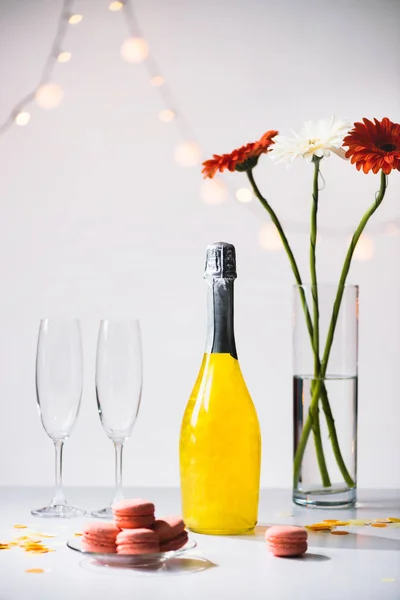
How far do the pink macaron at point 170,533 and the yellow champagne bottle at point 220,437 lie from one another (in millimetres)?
143

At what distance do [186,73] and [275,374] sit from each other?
653mm

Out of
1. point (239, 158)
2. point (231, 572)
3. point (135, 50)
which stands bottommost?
point (231, 572)

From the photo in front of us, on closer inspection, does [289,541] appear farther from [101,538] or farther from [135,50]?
[135,50]

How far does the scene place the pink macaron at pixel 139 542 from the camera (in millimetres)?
1057

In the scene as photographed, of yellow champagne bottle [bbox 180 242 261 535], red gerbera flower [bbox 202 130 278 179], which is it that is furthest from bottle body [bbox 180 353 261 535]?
red gerbera flower [bbox 202 130 278 179]

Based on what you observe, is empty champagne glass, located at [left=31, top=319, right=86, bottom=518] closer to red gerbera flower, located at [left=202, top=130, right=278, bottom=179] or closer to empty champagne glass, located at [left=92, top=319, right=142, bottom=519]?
empty champagne glass, located at [left=92, top=319, right=142, bottom=519]

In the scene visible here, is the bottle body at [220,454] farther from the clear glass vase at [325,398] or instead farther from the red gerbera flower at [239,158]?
the red gerbera flower at [239,158]

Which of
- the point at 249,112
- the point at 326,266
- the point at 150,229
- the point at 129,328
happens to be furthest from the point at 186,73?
the point at 129,328

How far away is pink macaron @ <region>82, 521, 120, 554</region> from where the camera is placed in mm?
1073

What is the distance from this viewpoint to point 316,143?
4.69ft

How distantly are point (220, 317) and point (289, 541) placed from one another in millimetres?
322

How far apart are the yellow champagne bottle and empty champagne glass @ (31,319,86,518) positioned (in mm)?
174

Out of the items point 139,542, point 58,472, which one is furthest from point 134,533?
point 58,472

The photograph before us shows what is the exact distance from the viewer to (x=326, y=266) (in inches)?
73.5
